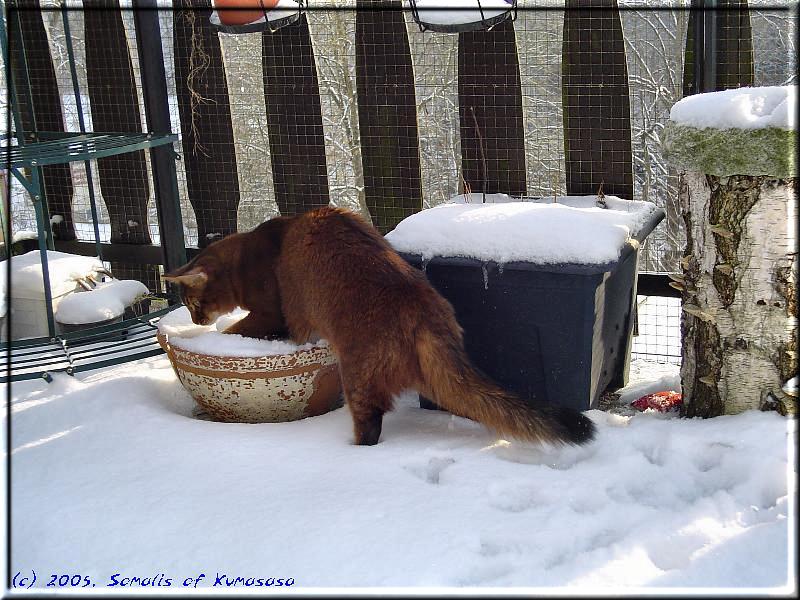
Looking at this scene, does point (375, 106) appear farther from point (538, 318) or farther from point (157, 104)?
point (538, 318)

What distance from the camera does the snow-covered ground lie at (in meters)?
1.98

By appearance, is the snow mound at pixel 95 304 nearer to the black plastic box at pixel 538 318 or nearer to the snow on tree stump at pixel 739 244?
the black plastic box at pixel 538 318

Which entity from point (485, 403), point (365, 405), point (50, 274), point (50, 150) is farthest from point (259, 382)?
point (50, 274)

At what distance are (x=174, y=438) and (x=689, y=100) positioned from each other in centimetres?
213

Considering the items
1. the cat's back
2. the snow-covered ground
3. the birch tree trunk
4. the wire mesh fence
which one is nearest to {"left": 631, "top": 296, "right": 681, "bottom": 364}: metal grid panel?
the wire mesh fence

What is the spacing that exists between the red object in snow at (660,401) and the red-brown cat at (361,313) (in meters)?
0.78

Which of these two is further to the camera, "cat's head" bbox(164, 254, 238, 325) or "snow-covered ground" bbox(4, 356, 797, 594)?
"cat's head" bbox(164, 254, 238, 325)

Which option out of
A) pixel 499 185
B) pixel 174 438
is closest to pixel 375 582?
pixel 174 438

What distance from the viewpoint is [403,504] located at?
230cm

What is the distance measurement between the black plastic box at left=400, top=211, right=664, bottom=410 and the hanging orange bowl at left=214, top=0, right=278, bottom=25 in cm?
136

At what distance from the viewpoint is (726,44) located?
3691mm

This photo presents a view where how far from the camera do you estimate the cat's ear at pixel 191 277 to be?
3.19 metres

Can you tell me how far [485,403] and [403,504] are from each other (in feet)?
1.43

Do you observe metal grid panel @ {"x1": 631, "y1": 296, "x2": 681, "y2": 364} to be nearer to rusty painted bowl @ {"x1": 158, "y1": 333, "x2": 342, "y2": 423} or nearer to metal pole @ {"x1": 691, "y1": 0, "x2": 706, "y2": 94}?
metal pole @ {"x1": 691, "y1": 0, "x2": 706, "y2": 94}
